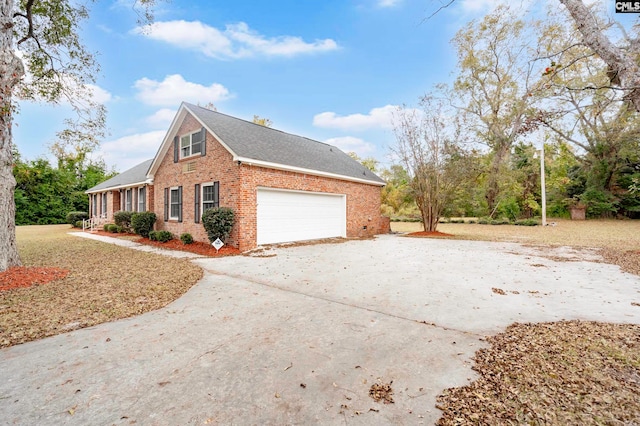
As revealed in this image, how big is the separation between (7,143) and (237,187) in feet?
17.3

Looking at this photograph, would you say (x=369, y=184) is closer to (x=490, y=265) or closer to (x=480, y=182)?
(x=490, y=265)

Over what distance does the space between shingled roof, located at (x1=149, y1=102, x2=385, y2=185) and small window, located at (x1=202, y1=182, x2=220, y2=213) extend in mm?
1700

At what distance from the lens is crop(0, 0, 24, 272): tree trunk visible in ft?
19.5

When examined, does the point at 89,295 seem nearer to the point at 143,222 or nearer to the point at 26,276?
the point at 26,276

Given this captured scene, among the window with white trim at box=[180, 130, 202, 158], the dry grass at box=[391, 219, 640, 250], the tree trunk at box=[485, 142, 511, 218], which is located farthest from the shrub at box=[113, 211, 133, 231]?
the tree trunk at box=[485, 142, 511, 218]

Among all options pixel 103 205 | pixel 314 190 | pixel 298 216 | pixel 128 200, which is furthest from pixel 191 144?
pixel 103 205

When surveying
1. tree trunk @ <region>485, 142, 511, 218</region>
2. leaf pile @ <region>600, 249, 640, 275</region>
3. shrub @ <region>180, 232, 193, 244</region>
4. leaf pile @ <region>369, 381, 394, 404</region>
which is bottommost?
leaf pile @ <region>369, 381, 394, 404</region>

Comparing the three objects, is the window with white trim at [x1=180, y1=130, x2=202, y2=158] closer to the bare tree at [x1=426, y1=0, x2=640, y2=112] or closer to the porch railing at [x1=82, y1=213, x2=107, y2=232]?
the bare tree at [x1=426, y1=0, x2=640, y2=112]

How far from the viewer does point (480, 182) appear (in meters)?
24.5

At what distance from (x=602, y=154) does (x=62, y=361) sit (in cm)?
3267

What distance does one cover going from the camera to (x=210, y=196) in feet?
35.0

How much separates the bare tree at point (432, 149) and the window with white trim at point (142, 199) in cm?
1388

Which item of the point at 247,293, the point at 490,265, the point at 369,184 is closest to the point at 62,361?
the point at 247,293

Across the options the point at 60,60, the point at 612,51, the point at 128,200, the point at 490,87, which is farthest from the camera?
the point at 490,87
